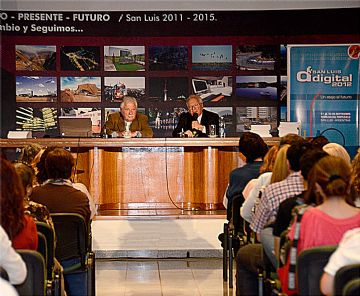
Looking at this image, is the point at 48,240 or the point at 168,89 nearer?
the point at 48,240

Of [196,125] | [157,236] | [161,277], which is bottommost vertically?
[161,277]

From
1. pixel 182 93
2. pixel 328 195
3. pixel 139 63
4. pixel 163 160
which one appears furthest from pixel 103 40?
pixel 328 195

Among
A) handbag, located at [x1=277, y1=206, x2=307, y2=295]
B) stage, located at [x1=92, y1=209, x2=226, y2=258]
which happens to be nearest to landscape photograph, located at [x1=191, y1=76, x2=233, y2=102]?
stage, located at [x1=92, y1=209, x2=226, y2=258]

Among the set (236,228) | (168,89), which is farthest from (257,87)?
(236,228)

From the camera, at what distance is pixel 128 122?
8.83 meters

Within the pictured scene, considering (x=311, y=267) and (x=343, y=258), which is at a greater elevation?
(x=343, y=258)

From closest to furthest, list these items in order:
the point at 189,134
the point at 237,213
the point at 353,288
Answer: the point at 353,288 < the point at 237,213 < the point at 189,134

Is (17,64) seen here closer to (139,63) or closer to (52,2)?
(52,2)

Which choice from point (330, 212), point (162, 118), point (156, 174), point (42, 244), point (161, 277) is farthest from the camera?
point (162, 118)

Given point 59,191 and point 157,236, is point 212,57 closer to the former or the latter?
point 157,236

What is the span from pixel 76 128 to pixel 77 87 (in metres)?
2.09

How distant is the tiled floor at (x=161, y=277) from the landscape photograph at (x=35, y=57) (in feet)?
12.3

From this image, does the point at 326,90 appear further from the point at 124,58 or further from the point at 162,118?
the point at 124,58

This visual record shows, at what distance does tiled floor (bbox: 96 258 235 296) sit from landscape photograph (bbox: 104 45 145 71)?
11.9 ft
